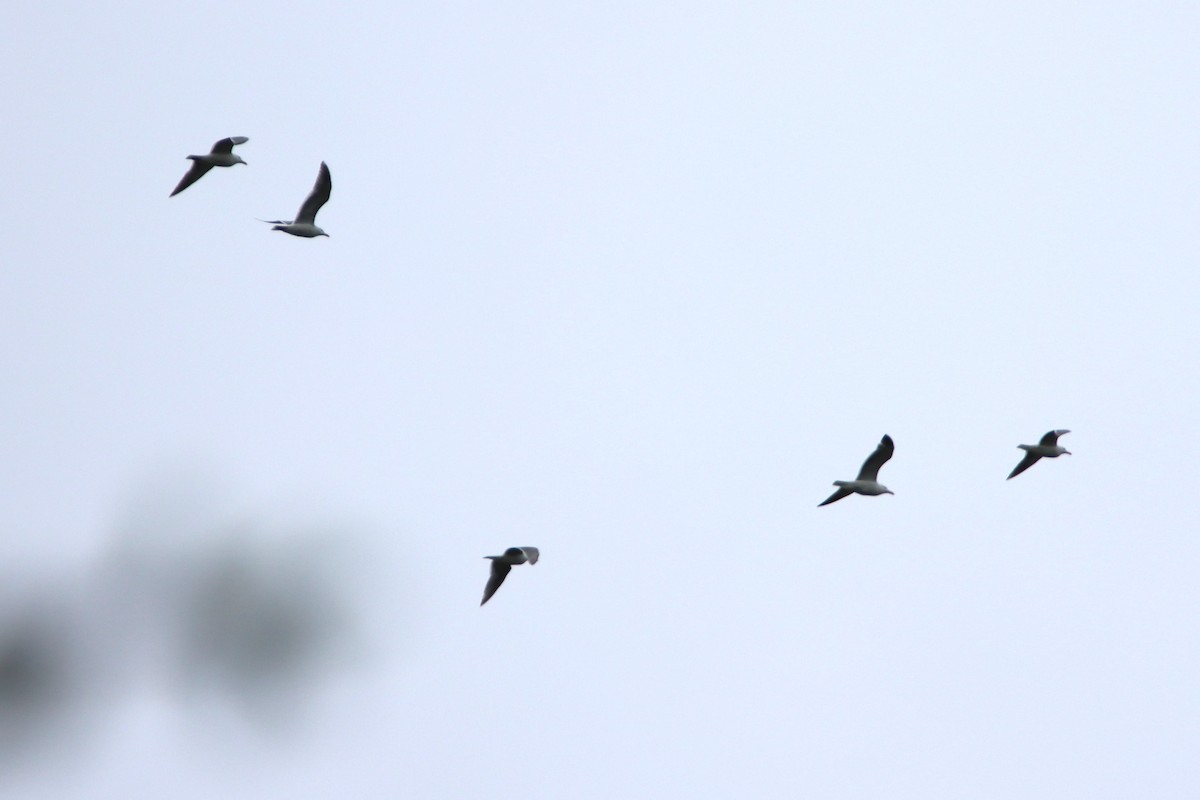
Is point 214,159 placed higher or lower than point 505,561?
higher

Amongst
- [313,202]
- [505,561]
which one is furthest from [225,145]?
[505,561]

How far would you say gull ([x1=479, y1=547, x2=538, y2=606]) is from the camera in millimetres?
38188

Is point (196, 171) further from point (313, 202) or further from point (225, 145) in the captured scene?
point (313, 202)

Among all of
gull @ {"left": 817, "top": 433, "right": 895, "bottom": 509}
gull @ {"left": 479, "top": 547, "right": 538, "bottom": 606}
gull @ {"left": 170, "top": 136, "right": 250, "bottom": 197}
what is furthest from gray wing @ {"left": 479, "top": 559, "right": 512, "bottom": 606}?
gull @ {"left": 170, "top": 136, "right": 250, "bottom": 197}

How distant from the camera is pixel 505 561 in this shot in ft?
128

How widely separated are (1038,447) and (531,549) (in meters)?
16.9

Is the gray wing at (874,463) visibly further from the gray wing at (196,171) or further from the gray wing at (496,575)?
the gray wing at (196,171)

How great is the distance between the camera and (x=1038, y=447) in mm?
46094

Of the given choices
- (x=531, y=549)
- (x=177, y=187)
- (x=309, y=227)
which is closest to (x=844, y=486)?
(x=531, y=549)

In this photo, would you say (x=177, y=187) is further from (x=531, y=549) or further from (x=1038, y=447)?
(x=1038, y=447)

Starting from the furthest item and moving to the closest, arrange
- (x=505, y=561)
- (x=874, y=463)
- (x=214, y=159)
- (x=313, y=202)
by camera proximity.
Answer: (x=874, y=463) → (x=313, y=202) → (x=214, y=159) → (x=505, y=561)

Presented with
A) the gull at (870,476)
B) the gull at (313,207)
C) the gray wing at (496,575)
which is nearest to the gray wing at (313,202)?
the gull at (313,207)

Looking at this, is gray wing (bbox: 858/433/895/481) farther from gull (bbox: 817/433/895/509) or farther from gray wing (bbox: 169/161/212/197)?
gray wing (bbox: 169/161/212/197)

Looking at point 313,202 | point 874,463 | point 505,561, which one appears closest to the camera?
point 505,561
